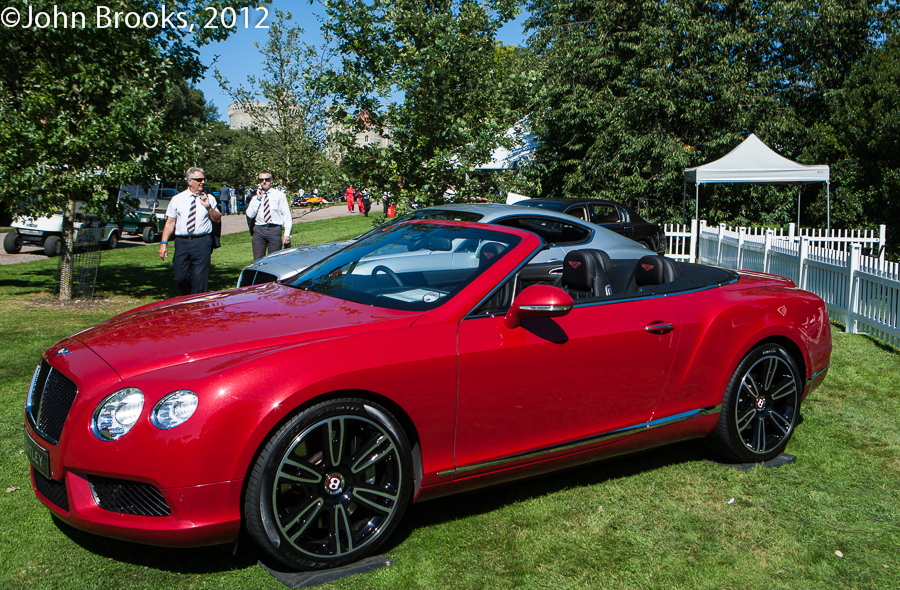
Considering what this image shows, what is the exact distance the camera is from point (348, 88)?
11.5 metres

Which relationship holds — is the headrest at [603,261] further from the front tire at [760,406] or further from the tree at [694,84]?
the tree at [694,84]

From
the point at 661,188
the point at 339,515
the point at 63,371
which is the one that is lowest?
the point at 339,515

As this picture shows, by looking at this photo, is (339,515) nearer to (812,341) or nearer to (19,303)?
(812,341)

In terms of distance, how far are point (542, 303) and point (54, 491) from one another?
2319mm

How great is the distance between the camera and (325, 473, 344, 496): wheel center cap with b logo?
320 cm

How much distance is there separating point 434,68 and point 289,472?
8874 mm

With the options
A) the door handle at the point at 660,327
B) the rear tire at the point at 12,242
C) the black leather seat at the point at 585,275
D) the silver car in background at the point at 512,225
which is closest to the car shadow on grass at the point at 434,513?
the door handle at the point at 660,327

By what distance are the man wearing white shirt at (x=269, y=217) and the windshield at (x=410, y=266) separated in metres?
6.44

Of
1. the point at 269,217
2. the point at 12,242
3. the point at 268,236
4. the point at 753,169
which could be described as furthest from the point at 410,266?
the point at 12,242

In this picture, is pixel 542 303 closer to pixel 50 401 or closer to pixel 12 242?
pixel 50 401

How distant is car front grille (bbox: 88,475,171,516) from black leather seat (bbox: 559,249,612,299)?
2661mm

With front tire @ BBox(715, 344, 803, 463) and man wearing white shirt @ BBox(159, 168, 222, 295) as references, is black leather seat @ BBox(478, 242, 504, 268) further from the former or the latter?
man wearing white shirt @ BBox(159, 168, 222, 295)

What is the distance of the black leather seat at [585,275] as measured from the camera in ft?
14.7

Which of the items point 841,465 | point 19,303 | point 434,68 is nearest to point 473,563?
point 841,465
